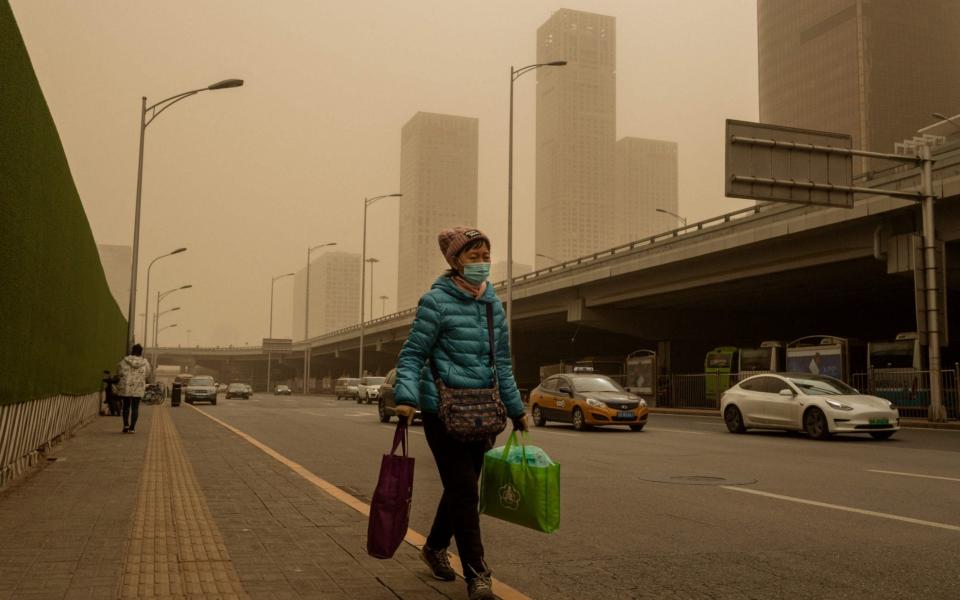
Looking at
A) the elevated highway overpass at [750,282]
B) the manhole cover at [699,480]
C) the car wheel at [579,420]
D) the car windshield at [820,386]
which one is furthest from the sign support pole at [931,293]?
the manhole cover at [699,480]

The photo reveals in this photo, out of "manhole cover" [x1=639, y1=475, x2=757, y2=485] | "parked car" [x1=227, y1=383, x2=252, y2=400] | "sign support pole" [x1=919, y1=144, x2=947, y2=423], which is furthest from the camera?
"parked car" [x1=227, y1=383, x2=252, y2=400]

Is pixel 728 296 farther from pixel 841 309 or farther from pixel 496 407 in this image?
pixel 496 407

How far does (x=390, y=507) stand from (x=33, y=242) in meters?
6.90

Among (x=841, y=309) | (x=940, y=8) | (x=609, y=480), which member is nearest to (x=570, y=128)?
(x=940, y=8)

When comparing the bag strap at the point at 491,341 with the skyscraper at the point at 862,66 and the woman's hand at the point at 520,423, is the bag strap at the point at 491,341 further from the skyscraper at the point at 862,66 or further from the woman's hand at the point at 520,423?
the skyscraper at the point at 862,66

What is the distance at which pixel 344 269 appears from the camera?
17300 cm

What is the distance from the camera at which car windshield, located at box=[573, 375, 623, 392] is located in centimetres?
2114

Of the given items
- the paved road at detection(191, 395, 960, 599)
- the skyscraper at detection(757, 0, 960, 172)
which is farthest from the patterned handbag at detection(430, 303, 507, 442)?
the skyscraper at detection(757, 0, 960, 172)

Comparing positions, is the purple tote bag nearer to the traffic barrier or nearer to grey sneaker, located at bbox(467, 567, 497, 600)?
grey sneaker, located at bbox(467, 567, 497, 600)

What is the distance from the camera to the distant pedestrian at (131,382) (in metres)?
17.0

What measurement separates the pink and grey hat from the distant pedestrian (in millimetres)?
13592

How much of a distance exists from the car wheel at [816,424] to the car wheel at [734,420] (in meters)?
1.92

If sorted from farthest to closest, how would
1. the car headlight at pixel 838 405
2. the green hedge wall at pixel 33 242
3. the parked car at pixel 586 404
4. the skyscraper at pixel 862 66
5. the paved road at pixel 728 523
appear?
the skyscraper at pixel 862 66, the parked car at pixel 586 404, the car headlight at pixel 838 405, the green hedge wall at pixel 33 242, the paved road at pixel 728 523

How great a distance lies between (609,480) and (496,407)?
5878 millimetres
